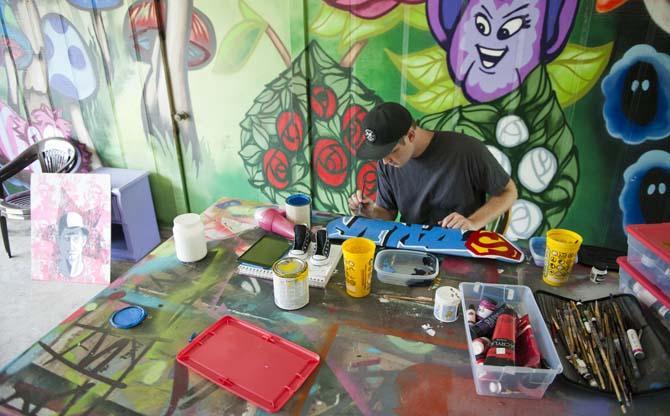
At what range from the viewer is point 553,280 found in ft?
4.18

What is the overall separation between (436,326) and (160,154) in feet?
8.37

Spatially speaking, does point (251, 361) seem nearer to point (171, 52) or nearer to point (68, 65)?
point (171, 52)

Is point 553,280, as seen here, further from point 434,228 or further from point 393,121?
point 393,121

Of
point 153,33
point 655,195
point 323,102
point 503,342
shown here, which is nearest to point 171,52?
point 153,33

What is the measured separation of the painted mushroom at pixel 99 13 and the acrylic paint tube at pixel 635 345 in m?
3.10

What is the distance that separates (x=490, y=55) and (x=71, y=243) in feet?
8.19

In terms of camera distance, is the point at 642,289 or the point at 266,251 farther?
the point at 266,251

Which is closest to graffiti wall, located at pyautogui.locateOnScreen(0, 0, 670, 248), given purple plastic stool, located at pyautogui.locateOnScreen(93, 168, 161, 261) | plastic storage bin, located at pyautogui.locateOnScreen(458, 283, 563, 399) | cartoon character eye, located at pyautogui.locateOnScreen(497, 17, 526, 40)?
cartoon character eye, located at pyautogui.locateOnScreen(497, 17, 526, 40)

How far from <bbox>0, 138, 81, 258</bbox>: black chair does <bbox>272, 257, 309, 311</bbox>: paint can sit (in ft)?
8.02

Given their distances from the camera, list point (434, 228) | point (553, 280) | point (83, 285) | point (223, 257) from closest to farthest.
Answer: point (553, 280), point (223, 257), point (434, 228), point (83, 285)

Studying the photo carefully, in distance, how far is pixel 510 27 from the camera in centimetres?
222

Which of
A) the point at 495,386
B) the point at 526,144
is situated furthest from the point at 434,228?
the point at 526,144

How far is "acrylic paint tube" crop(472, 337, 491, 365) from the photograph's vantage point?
96 centimetres

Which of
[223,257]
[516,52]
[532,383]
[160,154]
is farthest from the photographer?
[160,154]
